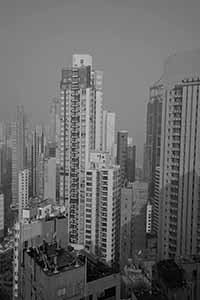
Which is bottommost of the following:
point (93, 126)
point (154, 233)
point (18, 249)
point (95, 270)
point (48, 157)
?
point (154, 233)

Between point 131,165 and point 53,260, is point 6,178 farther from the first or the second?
point 53,260

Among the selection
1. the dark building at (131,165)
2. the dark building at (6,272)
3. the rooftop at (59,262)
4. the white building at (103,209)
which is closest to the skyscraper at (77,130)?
the white building at (103,209)

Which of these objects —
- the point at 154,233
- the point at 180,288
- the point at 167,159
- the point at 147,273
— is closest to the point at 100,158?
the point at 167,159

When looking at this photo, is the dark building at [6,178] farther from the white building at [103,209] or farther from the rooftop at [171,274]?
the rooftop at [171,274]

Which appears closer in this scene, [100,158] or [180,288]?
[180,288]

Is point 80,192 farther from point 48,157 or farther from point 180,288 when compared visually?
point 180,288

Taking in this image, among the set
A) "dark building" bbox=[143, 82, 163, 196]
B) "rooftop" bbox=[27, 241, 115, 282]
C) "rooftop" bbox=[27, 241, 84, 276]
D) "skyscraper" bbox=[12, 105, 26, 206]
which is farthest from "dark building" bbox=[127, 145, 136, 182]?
"rooftop" bbox=[27, 241, 84, 276]
